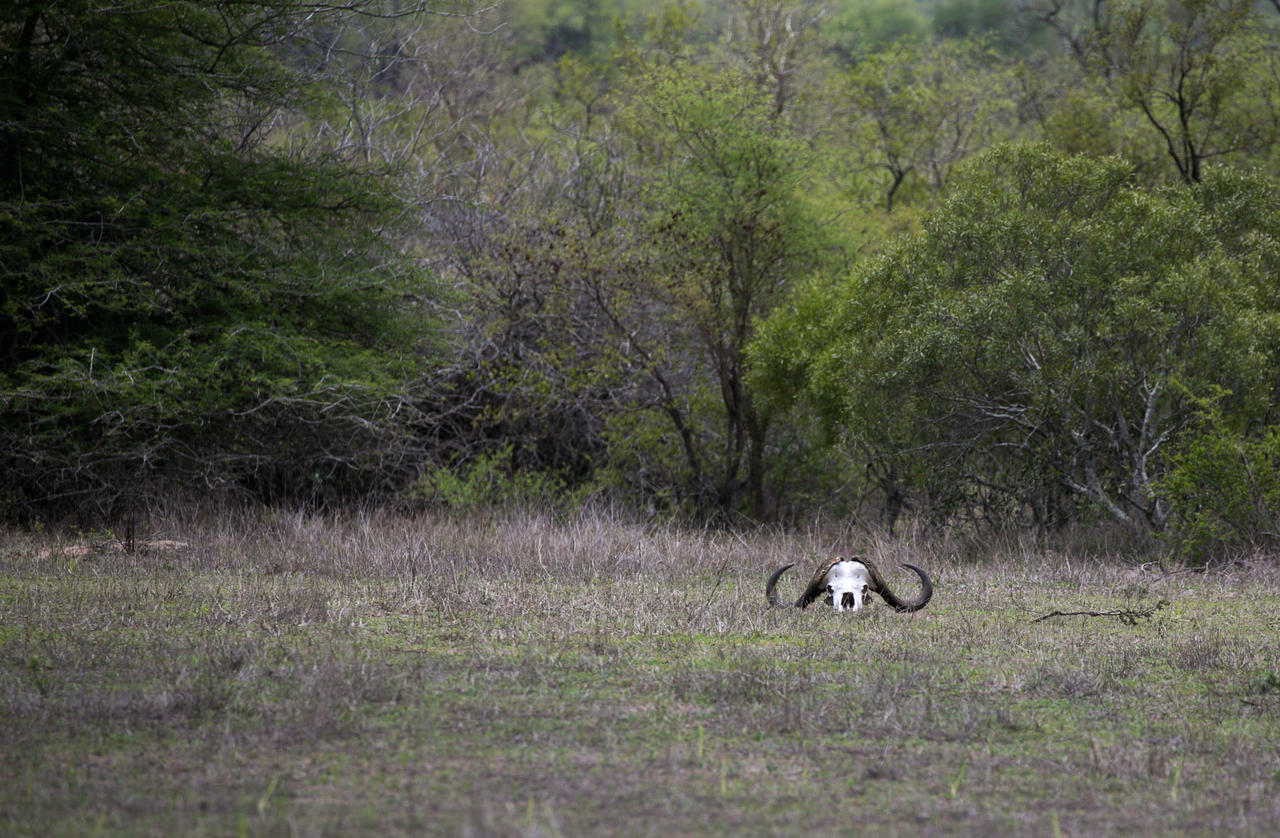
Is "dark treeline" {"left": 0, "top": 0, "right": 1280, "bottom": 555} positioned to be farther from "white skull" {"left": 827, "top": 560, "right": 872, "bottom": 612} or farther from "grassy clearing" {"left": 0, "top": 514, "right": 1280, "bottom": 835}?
"white skull" {"left": 827, "top": 560, "right": 872, "bottom": 612}

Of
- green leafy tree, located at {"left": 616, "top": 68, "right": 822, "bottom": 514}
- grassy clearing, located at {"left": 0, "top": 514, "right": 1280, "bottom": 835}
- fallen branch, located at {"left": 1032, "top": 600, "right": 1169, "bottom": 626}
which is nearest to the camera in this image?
grassy clearing, located at {"left": 0, "top": 514, "right": 1280, "bottom": 835}

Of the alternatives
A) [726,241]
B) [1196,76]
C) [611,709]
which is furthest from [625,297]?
[611,709]

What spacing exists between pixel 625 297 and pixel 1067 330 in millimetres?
7940

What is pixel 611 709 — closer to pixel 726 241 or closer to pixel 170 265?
pixel 170 265

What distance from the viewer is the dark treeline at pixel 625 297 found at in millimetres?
15203

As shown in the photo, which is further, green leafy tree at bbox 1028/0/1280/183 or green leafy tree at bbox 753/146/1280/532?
green leafy tree at bbox 1028/0/1280/183

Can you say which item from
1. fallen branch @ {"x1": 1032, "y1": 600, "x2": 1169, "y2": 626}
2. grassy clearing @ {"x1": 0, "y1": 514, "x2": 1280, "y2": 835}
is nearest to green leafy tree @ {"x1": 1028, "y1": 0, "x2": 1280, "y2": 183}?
grassy clearing @ {"x1": 0, "y1": 514, "x2": 1280, "y2": 835}

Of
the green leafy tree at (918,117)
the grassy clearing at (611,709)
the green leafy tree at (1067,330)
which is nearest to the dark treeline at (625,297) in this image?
the green leafy tree at (1067,330)

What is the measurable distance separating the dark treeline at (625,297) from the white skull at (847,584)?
6.02 metres

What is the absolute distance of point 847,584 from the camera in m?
9.57

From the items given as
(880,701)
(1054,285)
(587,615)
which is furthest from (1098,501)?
(880,701)

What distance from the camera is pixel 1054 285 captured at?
15.2 meters

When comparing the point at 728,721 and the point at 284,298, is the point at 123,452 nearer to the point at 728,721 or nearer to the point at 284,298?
the point at 284,298

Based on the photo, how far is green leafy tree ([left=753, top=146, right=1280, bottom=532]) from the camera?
1484cm
